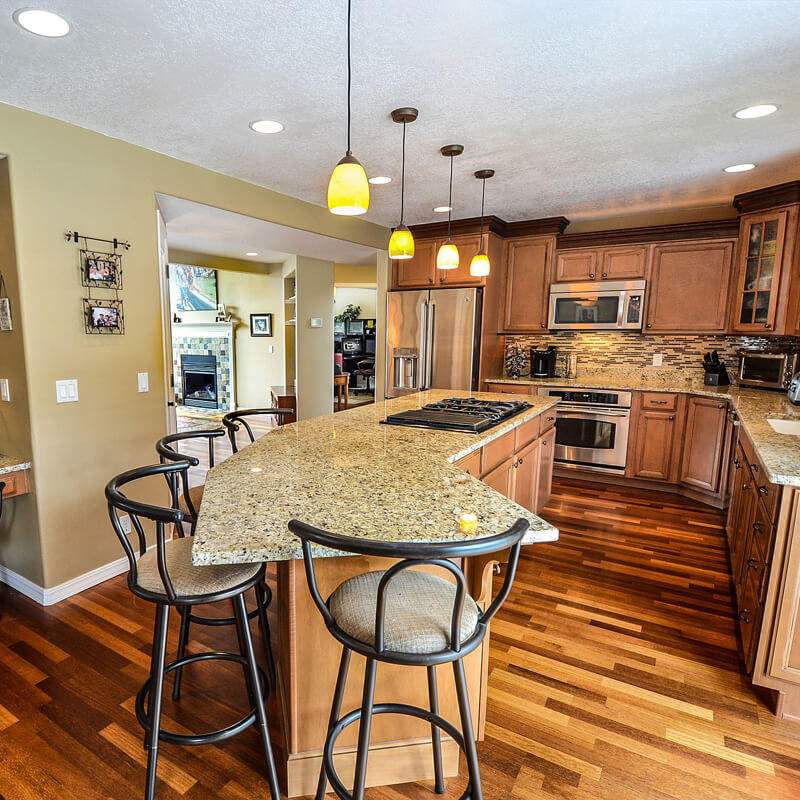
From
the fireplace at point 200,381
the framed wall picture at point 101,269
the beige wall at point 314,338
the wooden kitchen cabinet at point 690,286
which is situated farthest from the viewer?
the fireplace at point 200,381

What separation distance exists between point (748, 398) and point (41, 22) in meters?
4.49

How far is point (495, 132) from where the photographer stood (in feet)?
8.52

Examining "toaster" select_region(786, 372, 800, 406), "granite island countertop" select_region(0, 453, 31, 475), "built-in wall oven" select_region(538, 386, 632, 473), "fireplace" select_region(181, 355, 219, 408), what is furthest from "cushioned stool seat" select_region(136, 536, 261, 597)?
"fireplace" select_region(181, 355, 219, 408)

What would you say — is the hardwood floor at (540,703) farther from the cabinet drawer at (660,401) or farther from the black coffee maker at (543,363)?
the black coffee maker at (543,363)

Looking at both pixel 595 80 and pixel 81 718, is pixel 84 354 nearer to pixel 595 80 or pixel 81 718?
pixel 81 718

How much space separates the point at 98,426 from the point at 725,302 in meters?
4.69

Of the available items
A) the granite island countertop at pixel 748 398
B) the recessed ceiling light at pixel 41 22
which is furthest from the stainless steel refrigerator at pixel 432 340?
the recessed ceiling light at pixel 41 22

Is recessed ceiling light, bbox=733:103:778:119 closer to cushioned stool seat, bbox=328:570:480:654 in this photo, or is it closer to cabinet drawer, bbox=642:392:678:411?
cabinet drawer, bbox=642:392:678:411

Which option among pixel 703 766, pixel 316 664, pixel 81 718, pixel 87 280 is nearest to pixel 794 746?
pixel 703 766

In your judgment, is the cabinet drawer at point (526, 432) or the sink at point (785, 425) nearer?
the sink at point (785, 425)

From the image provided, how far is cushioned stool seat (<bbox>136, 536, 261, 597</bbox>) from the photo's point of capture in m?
1.31

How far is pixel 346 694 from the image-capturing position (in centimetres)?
142

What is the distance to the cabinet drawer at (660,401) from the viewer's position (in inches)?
163

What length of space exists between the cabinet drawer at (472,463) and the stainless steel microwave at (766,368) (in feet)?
9.70
